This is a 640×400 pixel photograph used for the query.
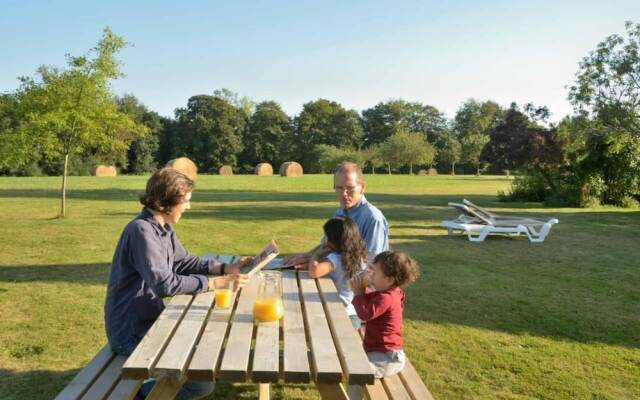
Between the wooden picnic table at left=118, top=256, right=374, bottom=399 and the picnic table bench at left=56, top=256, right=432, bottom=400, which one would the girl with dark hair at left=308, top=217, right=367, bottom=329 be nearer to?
the picnic table bench at left=56, top=256, right=432, bottom=400

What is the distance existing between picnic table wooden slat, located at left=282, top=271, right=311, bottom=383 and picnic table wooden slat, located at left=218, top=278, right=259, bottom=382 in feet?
0.57

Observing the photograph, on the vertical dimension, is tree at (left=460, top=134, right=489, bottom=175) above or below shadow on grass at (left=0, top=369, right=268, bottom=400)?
above

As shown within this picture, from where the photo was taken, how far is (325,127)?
7925 centimetres

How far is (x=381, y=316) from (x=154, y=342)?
144 cm

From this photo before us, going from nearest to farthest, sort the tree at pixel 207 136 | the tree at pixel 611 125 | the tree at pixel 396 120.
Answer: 1. the tree at pixel 611 125
2. the tree at pixel 207 136
3. the tree at pixel 396 120

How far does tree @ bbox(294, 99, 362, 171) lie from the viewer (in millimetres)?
77000

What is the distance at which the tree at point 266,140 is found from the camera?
246 ft

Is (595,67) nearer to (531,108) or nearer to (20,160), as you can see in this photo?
(531,108)

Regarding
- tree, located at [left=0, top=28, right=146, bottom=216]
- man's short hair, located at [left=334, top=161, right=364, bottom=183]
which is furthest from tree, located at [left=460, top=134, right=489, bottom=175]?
man's short hair, located at [left=334, top=161, right=364, bottom=183]

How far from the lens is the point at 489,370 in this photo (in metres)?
4.62

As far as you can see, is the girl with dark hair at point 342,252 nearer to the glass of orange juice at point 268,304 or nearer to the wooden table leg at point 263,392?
the wooden table leg at point 263,392

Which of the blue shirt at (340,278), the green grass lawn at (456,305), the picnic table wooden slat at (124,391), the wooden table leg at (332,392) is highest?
the blue shirt at (340,278)

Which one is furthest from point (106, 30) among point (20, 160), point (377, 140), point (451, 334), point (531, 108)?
point (377, 140)

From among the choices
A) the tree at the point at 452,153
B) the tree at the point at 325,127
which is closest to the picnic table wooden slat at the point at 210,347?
the tree at the point at 325,127
